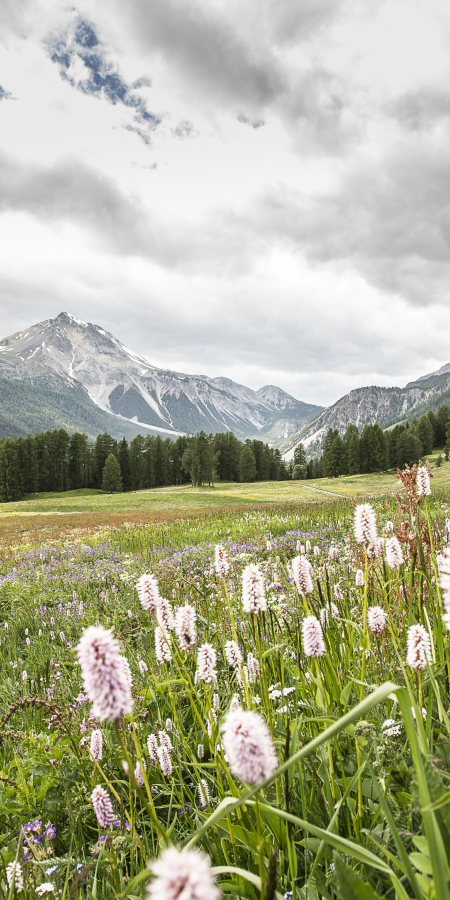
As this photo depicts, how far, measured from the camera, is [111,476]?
94.2 meters

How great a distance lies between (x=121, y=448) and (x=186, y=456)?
56.1ft

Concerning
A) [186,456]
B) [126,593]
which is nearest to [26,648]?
[126,593]

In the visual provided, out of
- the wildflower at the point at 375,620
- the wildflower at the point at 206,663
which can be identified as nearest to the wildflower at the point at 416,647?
the wildflower at the point at 206,663

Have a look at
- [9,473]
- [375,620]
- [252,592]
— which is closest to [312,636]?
[252,592]

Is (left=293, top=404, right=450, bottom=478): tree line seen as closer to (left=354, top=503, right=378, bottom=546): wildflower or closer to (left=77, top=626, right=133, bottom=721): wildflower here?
(left=354, top=503, right=378, bottom=546): wildflower

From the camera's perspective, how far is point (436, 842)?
0.94 m

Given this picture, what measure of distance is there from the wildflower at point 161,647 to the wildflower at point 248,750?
122 cm

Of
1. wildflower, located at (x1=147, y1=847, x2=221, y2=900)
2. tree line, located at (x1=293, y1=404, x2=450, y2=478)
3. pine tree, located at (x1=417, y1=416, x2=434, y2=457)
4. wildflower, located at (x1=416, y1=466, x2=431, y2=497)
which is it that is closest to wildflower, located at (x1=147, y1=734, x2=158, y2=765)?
wildflower, located at (x1=147, y1=847, x2=221, y2=900)

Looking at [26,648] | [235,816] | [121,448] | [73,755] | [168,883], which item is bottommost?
[26,648]

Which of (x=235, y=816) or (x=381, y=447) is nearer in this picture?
(x=235, y=816)

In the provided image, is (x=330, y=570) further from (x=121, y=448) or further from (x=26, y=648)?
(x=121, y=448)

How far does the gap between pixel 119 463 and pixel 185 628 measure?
102407 mm

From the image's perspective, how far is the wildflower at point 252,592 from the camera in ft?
6.74

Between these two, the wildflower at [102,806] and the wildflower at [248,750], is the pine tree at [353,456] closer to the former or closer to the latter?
the wildflower at [102,806]
